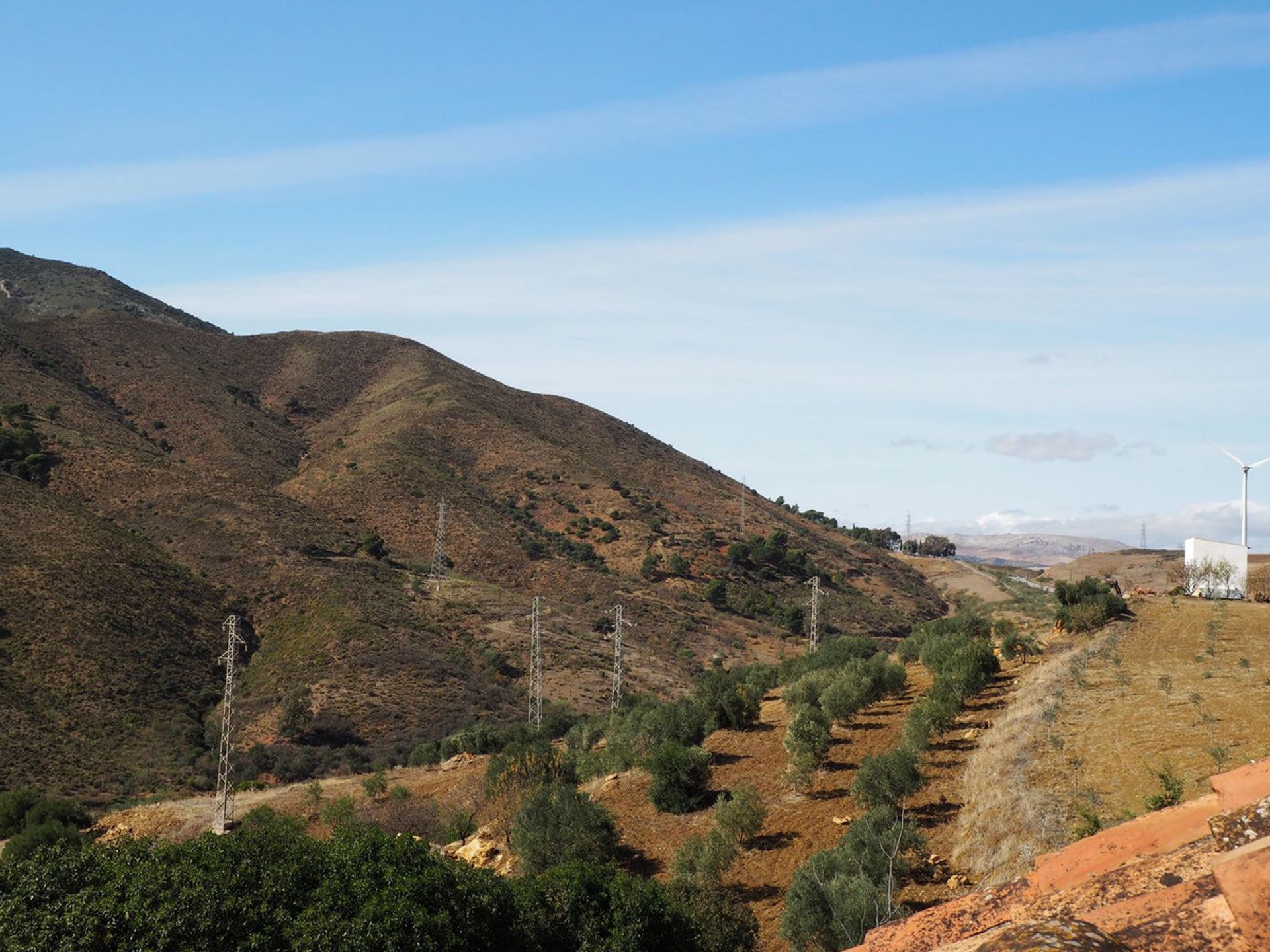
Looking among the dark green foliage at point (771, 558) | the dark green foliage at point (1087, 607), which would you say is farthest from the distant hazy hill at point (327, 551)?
the dark green foliage at point (1087, 607)

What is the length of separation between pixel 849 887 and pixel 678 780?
1130cm

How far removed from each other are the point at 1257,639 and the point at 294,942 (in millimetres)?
30724

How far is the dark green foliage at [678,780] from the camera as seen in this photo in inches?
1150

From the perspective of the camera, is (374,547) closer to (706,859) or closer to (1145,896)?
(706,859)

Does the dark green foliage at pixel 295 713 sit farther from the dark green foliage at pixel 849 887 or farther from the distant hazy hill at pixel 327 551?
the dark green foliage at pixel 849 887

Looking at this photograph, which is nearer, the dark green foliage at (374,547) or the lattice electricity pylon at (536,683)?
the lattice electricity pylon at (536,683)

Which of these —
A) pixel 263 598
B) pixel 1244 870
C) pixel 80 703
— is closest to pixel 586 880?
pixel 1244 870

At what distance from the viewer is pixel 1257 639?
3266 centimetres

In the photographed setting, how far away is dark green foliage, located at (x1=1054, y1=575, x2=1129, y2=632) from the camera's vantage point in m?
37.4

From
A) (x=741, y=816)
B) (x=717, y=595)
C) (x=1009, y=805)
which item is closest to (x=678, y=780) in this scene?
(x=741, y=816)

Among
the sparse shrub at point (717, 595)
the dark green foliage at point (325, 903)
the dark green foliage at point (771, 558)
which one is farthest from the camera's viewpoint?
the dark green foliage at point (771, 558)

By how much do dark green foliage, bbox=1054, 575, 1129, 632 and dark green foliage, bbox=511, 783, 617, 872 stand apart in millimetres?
20462

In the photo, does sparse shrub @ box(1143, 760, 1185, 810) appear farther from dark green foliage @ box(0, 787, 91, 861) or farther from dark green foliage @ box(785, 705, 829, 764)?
dark green foliage @ box(0, 787, 91, 861)

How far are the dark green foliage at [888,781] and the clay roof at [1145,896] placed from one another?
50.3 feet
